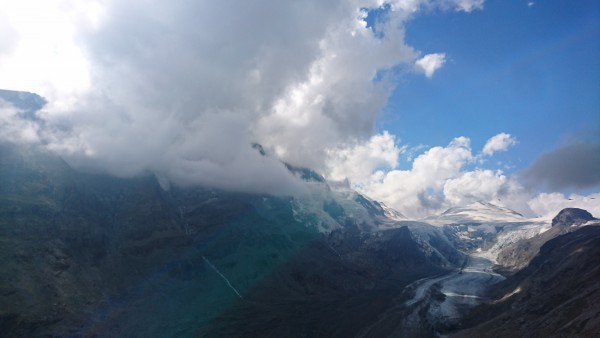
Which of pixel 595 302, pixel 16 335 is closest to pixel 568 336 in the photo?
pixel 595 302

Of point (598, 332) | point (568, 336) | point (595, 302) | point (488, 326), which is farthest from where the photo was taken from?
point (488, 326)

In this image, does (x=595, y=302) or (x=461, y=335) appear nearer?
(x=595, y=302)

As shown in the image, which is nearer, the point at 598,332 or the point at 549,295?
the point at 598,332

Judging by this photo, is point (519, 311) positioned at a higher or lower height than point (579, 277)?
lower

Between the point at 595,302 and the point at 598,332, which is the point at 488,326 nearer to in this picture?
the point at 595,302

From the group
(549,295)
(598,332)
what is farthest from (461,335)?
(598,332)

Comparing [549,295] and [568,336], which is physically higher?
[549,295]

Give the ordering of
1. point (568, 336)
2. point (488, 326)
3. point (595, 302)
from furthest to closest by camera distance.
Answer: point (488, 326), point (595, 302), point (568, 336)

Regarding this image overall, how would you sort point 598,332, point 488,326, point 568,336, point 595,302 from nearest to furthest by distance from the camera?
1. point 598,332
2. point 568,336
3. point 595,302
4. point 488,326

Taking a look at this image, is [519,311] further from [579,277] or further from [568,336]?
[568,336]
